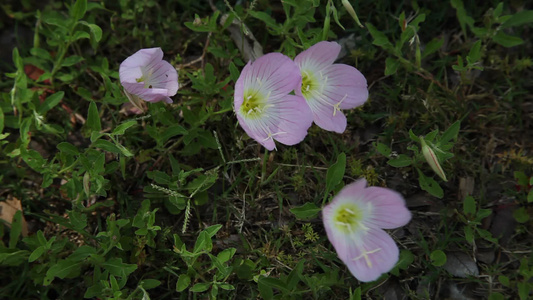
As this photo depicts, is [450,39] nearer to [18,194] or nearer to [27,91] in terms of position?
[27,91]

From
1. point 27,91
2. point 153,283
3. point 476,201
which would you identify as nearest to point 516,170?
point 476,201

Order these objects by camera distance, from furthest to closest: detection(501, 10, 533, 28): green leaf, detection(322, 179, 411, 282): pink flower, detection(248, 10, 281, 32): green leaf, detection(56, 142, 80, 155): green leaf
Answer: detection(501, 10, 533, 28): green leaf < detection(248, 10, 281, 32): green leaf < detection(56, 142, 80, 155): green leaf < detection(322, 179, 411, 282): pink flower

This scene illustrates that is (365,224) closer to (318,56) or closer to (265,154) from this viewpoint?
(265,154)

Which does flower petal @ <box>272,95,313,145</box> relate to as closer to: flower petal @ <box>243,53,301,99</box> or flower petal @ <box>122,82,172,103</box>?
flower petal @ <box>243,53,301,99</box>

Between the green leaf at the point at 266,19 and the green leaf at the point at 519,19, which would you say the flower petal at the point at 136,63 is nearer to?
the green leaf at the point at 266,19

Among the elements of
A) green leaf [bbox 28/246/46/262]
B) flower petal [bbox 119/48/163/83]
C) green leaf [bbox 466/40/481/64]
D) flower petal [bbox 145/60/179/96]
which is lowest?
green leaf [bbox 28/246/46/262]

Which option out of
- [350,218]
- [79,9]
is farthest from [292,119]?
[79,9]

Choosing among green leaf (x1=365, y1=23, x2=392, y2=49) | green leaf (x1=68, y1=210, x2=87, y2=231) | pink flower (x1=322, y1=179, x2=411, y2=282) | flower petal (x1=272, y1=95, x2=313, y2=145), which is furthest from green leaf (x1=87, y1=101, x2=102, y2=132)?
green leaf (x1=365, y1=23, x2=392, y2=49)
